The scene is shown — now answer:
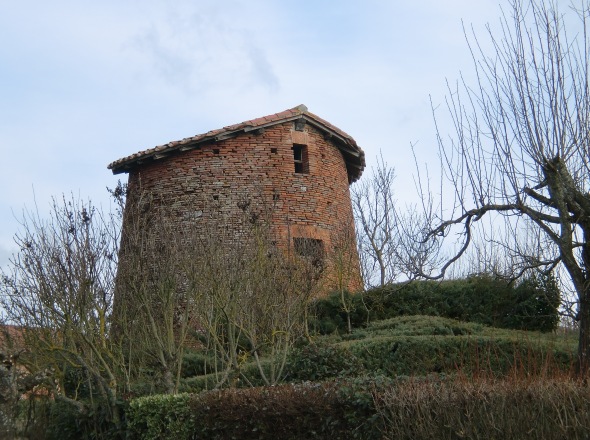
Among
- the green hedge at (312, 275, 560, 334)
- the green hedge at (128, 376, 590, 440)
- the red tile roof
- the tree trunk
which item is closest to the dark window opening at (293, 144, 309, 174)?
the red tile roof

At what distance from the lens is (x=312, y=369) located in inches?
522

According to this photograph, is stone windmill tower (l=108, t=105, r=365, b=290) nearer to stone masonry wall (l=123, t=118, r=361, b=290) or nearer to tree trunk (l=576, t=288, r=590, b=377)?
stone masonry wall (l=123, t=118, r=361, b=290)

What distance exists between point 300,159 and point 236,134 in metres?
2.18

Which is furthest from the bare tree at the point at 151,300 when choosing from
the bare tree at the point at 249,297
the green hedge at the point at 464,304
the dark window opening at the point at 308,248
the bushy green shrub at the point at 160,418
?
the green hedge at the point at 464,304

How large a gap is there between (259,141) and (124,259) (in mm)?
8925

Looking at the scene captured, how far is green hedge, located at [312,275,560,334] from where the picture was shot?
62.2ft

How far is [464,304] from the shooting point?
64.3ft

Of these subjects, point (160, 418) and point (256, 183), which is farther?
point (256, 183)

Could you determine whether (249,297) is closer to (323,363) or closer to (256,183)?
(323,363)

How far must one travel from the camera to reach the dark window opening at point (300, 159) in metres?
22.5

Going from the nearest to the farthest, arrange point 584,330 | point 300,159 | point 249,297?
point 584,330 → point 249,297 → point 300,159

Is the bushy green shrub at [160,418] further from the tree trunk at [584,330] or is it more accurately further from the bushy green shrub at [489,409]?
the tree trunk at [584,330]

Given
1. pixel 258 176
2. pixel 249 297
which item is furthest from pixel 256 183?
pixel 249 297

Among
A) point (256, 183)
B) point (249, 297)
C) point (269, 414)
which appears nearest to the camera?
point (269, 414)
